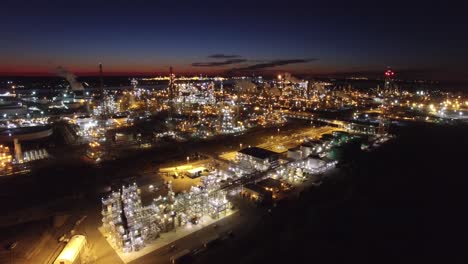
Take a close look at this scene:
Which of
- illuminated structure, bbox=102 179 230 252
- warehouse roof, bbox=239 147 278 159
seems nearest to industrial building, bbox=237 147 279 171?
warehouse roof, bbox=239 147 278 159

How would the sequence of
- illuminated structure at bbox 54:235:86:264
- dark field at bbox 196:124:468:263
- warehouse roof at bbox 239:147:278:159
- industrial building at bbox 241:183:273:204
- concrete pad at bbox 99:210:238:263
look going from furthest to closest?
warehouse roof at bbox 239:147:278:159
industrial building at bbox 241:183:273:204
dark field at bbox 196:124:468:263
concrete pad at bbox 99:210:238:263
illuminated structure at bbox 54:235:86:264

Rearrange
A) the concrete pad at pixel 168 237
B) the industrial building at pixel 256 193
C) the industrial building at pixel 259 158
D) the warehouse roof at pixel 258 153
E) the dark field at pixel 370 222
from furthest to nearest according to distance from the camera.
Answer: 1. the warehouse roof at pixel 258 153
2. the industrial building at pixel 259 158
3. the industrial building at pixel 256 193
4. the dark field at pixel 370 222
5. the concrete pad at pixel 168 237

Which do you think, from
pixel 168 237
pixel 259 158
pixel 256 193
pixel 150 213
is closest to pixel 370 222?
pixel 256 193

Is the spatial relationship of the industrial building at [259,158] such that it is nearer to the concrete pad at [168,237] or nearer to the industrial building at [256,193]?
the industrial building at [256,193]

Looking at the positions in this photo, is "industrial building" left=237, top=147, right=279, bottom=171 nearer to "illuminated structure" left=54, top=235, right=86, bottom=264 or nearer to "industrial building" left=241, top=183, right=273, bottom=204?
"industrial building" left=241, top=183, right=273, bottom=204

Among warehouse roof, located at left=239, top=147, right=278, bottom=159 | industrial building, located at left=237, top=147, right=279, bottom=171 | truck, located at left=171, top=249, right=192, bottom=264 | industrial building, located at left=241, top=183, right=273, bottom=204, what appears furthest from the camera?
warehouse roof, located at left=239, top=147, right=278, bottom=159

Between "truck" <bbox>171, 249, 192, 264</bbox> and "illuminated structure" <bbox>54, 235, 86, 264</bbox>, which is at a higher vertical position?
"illuminated structure" <bbox>54, 235, 86, 264</bbox>

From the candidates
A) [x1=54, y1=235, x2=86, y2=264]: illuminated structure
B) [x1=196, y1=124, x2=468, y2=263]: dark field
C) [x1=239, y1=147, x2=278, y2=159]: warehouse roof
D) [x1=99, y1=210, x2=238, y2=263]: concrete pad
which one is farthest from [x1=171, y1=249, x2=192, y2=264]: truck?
[x1=239, y1=147, x2=278, y2=159]: warehouse roof

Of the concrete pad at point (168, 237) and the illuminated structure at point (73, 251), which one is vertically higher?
the illuminated structure at point (73, 251)

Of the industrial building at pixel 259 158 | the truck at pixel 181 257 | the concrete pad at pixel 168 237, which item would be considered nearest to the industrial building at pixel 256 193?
the concrete pad at pixel 168 237

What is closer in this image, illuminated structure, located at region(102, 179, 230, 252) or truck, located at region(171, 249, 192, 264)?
truck, located at region(171, 249, 192, 264)

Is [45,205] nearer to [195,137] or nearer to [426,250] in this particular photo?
[195,137]

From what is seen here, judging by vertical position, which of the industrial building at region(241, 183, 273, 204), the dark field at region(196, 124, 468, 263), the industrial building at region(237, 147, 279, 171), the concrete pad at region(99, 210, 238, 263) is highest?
the industrial building at region(237, 147, 279, 171)
